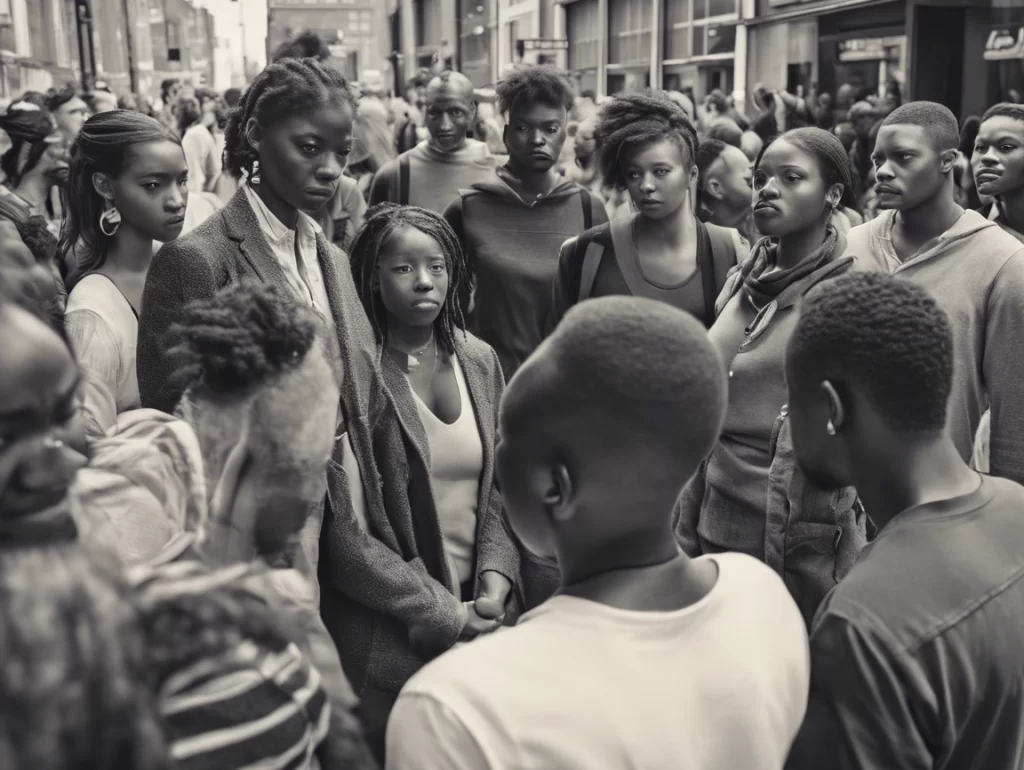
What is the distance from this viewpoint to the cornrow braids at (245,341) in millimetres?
1525

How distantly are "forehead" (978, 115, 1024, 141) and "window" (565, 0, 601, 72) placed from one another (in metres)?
23.2

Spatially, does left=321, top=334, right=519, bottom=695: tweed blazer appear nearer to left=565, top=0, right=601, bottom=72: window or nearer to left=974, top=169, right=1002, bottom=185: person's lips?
left=974, top=169, right=1002, bottom=185: person's lips

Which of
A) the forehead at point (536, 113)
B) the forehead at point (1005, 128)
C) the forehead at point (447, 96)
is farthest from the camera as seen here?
the forehead at point (447, 96)

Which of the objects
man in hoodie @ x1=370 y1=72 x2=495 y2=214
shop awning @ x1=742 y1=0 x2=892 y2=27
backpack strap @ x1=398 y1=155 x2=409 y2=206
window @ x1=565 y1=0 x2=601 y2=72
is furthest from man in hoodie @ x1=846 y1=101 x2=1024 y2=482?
window @ x1=565 y1=0 x2=601 y2=72

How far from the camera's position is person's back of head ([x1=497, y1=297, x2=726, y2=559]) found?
1322 mm

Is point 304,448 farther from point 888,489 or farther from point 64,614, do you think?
point 888,489

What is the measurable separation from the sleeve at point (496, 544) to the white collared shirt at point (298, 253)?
0.57m

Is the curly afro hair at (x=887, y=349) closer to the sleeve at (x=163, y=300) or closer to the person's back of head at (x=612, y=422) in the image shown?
the person's back of head at (x=612, y=422)

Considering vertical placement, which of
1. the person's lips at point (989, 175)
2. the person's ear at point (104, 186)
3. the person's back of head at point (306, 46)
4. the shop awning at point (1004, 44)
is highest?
the shop awning at point (1004, 44)

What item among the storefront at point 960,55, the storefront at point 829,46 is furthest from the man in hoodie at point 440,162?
the storefront at point 829,46

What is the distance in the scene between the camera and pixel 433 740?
46.2 inches

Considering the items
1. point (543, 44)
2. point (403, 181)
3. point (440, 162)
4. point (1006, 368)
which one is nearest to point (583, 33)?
point (543, 44)

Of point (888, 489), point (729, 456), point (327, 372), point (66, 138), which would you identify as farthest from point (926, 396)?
point (66, 138)

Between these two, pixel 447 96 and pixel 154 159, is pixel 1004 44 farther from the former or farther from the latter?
pixel 154 159
